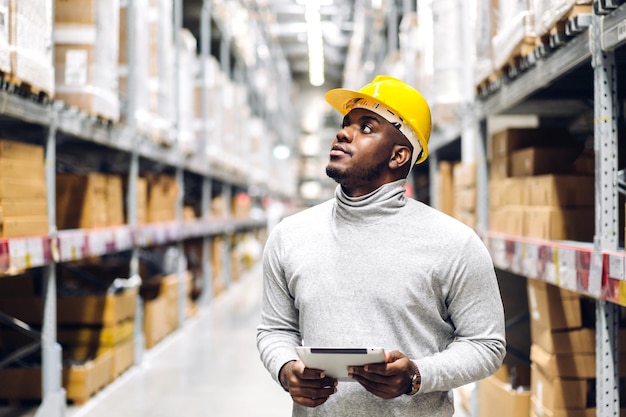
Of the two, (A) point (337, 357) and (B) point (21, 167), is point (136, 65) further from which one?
(A) point (337, 357)

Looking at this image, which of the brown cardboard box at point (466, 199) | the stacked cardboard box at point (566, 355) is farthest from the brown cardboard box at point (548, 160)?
the brown cardboard box at point (466, 199)

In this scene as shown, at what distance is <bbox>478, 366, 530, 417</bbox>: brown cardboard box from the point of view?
3.55 meters

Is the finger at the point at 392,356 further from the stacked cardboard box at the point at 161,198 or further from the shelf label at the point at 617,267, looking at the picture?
the stacked cardboard box at the point at 161,198

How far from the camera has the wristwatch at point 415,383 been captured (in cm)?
172

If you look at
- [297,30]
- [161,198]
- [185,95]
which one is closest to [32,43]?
[161,198]

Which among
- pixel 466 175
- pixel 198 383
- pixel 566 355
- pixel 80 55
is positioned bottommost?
pixel 198 383

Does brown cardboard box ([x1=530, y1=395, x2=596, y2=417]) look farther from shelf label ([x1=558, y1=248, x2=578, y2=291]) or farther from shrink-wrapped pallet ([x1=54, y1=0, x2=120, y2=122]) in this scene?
shrink-wrapped pallet ([x1=54, y1=0, x2=120, y2=122])

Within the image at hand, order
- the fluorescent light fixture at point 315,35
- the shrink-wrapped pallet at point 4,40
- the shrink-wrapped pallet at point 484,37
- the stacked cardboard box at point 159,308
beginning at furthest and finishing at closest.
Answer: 1. the fluorescent light fixture at point 315,35
2. the stacked cardboard box at point 159,308
3. the shrink-wrapped pallet at point 484,37
4. the shrink-wrapped pallet at point 4,40

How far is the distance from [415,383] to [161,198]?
592 cm

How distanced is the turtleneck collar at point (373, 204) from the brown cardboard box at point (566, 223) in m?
1.46

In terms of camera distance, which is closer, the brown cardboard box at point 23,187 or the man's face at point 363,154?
the man's face at point 363,154

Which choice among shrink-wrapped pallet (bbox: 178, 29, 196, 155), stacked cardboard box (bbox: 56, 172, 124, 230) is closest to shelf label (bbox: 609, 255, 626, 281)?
stacked cardboard box (bbox: 56, 172, 124, 230)

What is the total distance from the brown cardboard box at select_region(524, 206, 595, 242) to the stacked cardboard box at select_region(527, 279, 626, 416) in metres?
0.25

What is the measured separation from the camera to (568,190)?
10.4 ft
